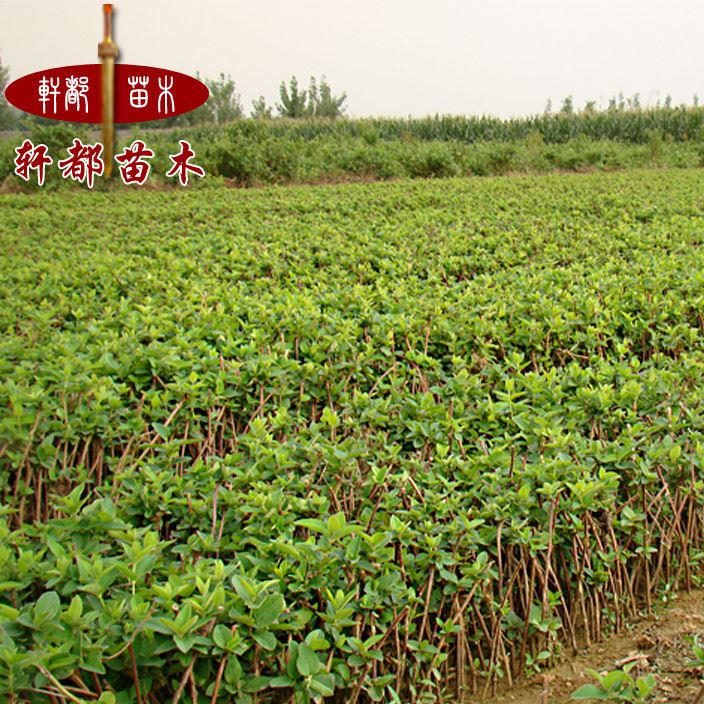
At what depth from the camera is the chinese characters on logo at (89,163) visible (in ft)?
37.9

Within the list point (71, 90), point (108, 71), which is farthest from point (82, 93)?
point (108, 71)

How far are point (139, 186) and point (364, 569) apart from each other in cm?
1100

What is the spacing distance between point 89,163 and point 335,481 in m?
10.1

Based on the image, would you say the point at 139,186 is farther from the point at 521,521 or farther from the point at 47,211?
the point at 521,521

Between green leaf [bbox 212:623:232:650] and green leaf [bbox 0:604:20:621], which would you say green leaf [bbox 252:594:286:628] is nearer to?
green leaf [bbox 212:623:232:650]

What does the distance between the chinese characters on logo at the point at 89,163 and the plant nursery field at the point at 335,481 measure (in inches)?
260

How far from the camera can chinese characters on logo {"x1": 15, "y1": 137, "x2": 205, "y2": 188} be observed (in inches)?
455

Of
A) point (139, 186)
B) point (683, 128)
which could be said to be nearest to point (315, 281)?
point (139, 186)

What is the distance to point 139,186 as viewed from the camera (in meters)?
12.2

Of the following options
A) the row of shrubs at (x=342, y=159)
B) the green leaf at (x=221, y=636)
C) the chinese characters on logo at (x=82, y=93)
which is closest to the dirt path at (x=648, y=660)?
the green leaf at (x=221, y=636)

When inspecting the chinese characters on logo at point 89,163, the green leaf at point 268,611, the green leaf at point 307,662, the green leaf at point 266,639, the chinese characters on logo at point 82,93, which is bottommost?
the green leaf at point 307,662

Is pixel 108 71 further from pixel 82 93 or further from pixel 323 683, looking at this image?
pixel 323 683

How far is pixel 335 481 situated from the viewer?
2570 mm

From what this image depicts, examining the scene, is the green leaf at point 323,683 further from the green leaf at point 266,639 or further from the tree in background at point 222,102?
the tree in background at point 222,102
